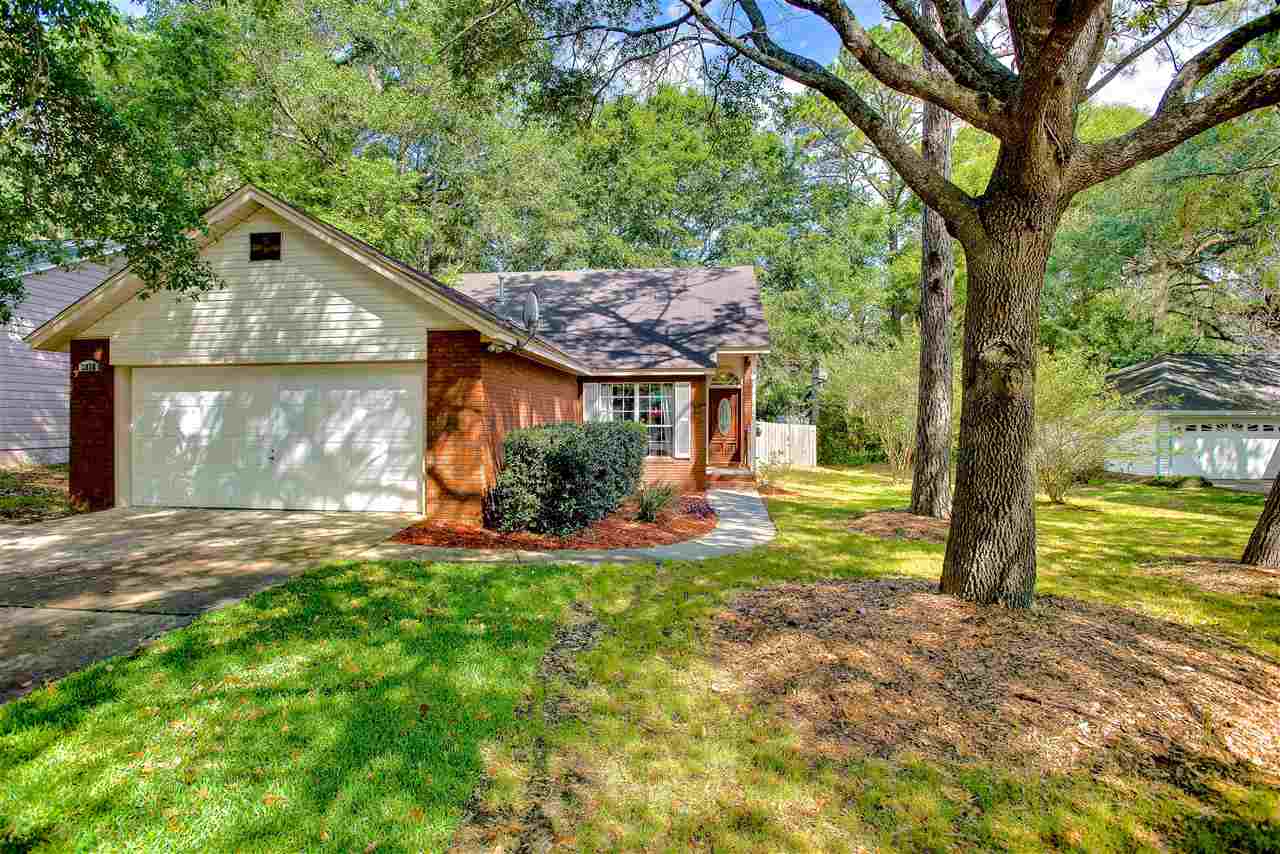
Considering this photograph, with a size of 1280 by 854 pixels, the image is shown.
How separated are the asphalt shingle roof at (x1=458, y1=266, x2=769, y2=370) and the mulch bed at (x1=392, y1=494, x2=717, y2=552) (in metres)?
4.82

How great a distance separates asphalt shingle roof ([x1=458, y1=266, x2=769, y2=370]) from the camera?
46.1 feet

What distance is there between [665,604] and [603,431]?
469cm

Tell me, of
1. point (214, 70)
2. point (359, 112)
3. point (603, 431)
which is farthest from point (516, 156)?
point (603, 431)

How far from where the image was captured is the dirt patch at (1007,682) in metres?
3.26

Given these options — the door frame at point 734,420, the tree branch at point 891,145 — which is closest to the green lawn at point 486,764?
the tree branch at point 891,145

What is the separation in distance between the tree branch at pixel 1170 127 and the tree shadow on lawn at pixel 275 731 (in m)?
5.46

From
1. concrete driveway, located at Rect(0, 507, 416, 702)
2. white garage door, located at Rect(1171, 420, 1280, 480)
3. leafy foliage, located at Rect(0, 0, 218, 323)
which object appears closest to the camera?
concrete driveway, located at Rect(0, 507, 416, 702)

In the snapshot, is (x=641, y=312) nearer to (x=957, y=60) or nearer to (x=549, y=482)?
(x=549, y=482)

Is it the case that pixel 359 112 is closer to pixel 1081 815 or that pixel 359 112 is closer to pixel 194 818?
pixel 194 818

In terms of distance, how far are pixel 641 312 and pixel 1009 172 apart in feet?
39.3

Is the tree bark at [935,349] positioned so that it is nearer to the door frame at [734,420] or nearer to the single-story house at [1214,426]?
the door frame at [734,420]

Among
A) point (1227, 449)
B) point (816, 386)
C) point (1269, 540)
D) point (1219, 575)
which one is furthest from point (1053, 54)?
point (816, 386)

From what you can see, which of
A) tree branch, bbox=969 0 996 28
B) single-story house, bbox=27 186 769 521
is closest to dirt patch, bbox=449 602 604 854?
single-story house, bbox=27 186 769 521

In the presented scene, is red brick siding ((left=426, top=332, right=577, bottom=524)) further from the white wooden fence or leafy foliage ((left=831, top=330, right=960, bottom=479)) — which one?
the white wooden fence
